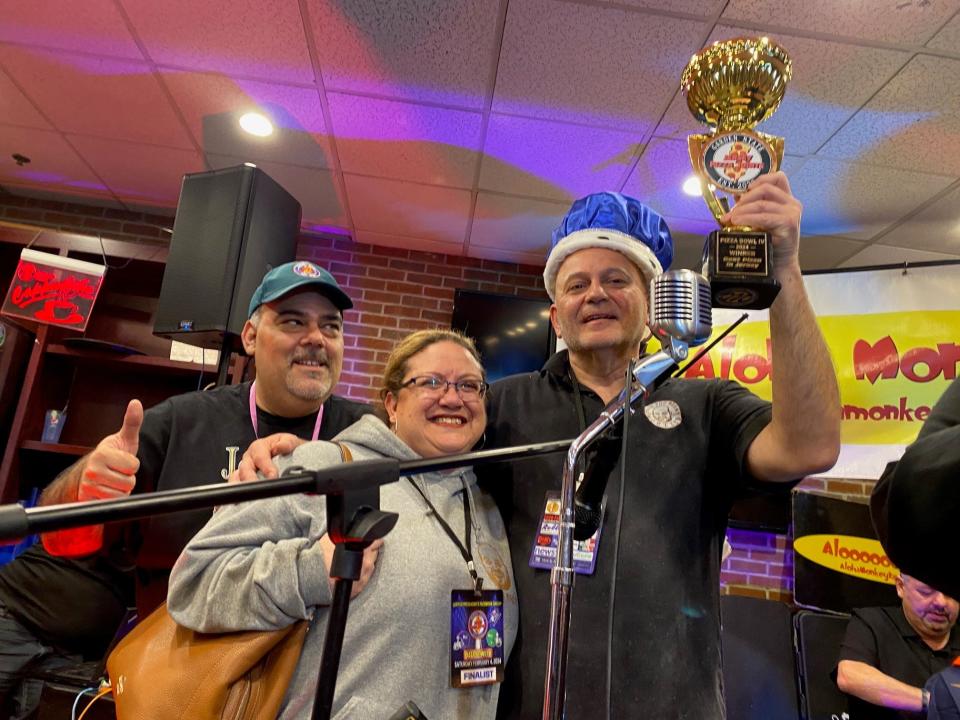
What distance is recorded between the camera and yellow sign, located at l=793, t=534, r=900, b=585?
3656 millimetres

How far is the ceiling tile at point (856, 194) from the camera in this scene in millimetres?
3146

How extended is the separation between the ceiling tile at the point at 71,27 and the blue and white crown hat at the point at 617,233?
2.25 m

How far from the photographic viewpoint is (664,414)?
1424 mm

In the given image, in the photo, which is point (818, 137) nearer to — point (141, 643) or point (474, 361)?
point (474, 361)

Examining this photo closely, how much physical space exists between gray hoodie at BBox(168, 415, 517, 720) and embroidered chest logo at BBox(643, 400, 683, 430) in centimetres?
48

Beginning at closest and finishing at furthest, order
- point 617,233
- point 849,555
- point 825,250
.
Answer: point 617,233
point 849,555
point 825,250

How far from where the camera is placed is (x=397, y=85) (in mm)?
2865

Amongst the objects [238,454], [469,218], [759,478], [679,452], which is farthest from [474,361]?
[469,218]

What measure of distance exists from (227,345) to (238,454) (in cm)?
90

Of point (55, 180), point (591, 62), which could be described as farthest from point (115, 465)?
point (55, 180)

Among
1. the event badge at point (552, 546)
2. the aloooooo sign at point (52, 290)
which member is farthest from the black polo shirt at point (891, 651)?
the aloooooo sign at point (52, 290)

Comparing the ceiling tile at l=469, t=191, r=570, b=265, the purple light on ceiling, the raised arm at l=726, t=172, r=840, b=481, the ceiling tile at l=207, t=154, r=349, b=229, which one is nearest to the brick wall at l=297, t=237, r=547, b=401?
the ceiling tile at l=469, t=191, r=570, b=265

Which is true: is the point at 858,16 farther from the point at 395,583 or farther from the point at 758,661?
the point at 758,661

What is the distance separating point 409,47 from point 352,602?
90.0 inches
